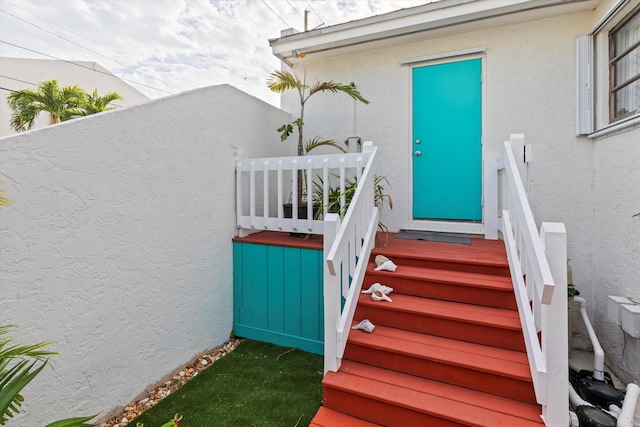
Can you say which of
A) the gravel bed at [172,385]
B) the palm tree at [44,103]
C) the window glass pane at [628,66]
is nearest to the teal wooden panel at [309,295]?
the gravel bed at [172,385]

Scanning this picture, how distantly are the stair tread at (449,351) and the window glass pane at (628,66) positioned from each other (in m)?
2.93

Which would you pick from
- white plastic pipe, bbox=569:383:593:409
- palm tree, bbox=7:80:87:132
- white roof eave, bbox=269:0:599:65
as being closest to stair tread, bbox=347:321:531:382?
white plastic pipe, bbox=569:383:593:409

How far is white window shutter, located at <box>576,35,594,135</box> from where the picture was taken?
3350 millimetres

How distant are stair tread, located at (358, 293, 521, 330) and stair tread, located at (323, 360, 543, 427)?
48 centimetres

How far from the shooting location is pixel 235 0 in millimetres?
5488

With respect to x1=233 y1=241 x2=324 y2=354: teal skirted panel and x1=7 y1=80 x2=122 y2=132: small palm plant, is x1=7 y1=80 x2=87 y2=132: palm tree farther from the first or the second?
x1=233 y1=241 x2=324 y2=354: teal skirted panel

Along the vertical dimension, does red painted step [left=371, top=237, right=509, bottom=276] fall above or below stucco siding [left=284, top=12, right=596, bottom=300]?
below

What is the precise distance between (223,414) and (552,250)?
250 cm

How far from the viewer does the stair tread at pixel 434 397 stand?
1.70m

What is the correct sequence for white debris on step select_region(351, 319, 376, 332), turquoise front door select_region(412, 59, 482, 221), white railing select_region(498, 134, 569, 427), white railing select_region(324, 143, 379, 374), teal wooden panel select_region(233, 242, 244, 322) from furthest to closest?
1. turquoise front door select_region(412, 59, 482, 221)
2. teal wooden panel select_region(233, 242, 244, 322)
3. white debris on step select_region(351, 319, 376, 332)
4. white railing select_region(324, 143, 379, 374)
5. white railing select_region(498, 134, 569, 427)

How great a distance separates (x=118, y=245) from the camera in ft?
7.77

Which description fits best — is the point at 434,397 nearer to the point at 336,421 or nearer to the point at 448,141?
the point at 336,421

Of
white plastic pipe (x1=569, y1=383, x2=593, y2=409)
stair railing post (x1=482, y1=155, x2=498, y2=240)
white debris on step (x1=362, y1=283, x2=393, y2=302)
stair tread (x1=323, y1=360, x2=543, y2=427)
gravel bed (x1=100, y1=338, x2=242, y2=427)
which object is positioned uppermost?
stair railing post (x1=482, y1=155, x2=498, y2=240)

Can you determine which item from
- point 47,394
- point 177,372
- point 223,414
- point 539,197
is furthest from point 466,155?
point 47,394
